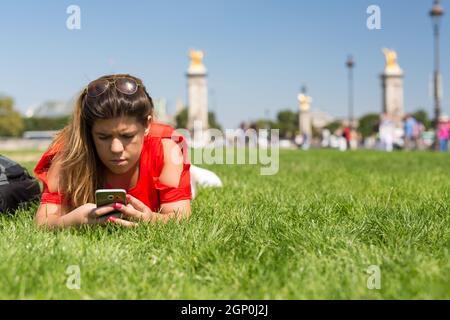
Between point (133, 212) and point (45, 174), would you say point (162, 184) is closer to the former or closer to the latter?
point (133, 212)

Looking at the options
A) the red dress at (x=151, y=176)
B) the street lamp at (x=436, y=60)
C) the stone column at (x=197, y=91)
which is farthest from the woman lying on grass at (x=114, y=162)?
the stone column at (x=197, y=91)

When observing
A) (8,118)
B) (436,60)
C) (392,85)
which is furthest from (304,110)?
(8,118)

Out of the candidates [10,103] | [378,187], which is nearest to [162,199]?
[378,187]

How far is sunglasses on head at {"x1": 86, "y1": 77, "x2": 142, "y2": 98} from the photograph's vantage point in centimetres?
332

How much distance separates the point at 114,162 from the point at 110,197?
254 millimetres

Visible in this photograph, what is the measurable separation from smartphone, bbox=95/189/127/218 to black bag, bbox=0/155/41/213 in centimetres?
121

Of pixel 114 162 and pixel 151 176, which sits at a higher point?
pixel 114 162

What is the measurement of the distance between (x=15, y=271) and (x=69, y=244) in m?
0.46

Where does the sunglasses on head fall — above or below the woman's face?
above

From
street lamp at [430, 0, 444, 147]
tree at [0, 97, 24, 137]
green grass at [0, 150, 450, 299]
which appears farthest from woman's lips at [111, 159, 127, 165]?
tree at [0, 97, 24, 137]

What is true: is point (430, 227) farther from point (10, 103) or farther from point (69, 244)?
point (10, 103)

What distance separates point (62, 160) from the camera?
3576 mm

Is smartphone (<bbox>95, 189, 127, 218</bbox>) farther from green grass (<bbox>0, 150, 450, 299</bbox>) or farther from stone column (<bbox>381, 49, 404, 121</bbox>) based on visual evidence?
stone column (<bbox>381, 49, 404, 121</bbox>)

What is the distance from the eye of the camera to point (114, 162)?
3436mm
